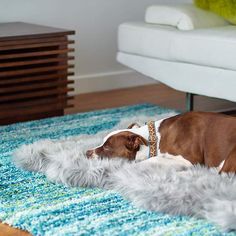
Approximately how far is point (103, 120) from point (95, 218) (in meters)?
1.39

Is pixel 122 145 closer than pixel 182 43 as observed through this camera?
Yes

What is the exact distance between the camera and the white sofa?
3.10 m

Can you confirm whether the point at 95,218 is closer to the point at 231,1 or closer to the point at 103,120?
the point at 103,120

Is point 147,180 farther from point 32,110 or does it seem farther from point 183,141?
point 32,110

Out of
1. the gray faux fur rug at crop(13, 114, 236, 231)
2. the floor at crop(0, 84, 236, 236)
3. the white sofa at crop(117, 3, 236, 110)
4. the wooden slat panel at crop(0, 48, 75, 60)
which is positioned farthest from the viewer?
the floor at crop(0, 84, 236, 236)

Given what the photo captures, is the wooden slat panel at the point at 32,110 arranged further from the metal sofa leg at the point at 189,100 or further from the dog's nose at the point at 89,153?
the dog's nose at the point at 89,153

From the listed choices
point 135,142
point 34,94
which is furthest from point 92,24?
point 135,142

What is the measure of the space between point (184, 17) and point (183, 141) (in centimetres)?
128

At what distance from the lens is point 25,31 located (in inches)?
132

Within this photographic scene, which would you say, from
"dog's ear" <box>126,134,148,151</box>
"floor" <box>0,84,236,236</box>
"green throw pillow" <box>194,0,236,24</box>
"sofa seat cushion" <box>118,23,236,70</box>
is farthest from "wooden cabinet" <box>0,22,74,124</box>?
"dog's ear" <box>126,134,148,151</box>

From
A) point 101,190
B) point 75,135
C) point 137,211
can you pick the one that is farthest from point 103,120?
point 137,211

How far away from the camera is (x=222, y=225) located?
188 cm

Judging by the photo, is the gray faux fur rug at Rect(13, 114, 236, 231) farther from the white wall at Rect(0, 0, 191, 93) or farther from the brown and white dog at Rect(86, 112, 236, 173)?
the white wall at Rect(0, 0, 191, 93)

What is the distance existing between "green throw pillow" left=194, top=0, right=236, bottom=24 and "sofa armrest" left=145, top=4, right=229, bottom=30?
34 mm
